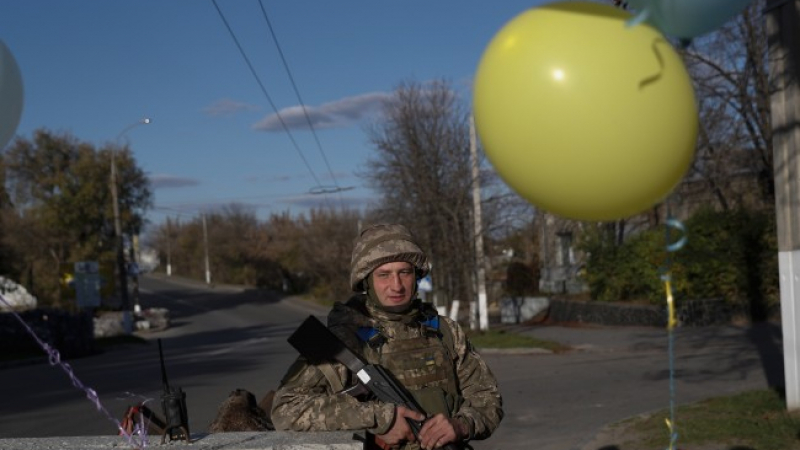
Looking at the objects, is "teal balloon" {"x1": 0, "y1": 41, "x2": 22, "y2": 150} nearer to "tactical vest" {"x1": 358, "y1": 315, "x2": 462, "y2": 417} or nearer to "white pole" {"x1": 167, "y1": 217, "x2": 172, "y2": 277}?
"tactical vest" {"x1": 358, "y1": 315, "x2": 462, "y2": 417}

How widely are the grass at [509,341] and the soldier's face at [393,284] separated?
47.4 ft

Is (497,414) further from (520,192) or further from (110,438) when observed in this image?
(110,438)

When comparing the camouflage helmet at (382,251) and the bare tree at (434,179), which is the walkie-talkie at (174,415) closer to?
the camouflage helmet at (382,251)

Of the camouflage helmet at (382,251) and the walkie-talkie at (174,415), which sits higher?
the camouflage helmet at (382,251)

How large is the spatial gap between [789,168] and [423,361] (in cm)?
646

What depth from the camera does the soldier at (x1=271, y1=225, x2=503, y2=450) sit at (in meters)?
2.82

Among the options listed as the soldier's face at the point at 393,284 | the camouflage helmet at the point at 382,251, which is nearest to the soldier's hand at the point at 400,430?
the soldier's face at the point at 393,284

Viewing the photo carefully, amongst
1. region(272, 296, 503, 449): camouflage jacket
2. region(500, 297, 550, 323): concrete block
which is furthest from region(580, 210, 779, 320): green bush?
region(272, 296, 503, 449): camouflage jacket

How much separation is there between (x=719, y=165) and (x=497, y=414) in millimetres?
21017

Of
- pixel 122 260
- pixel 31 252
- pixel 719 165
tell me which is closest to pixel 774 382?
pixel 719 165

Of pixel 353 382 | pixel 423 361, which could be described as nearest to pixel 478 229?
pixel 423 361

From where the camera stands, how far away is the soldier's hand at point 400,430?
2797mm

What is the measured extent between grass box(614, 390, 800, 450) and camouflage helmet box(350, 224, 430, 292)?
199 inches

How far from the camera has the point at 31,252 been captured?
136ft
